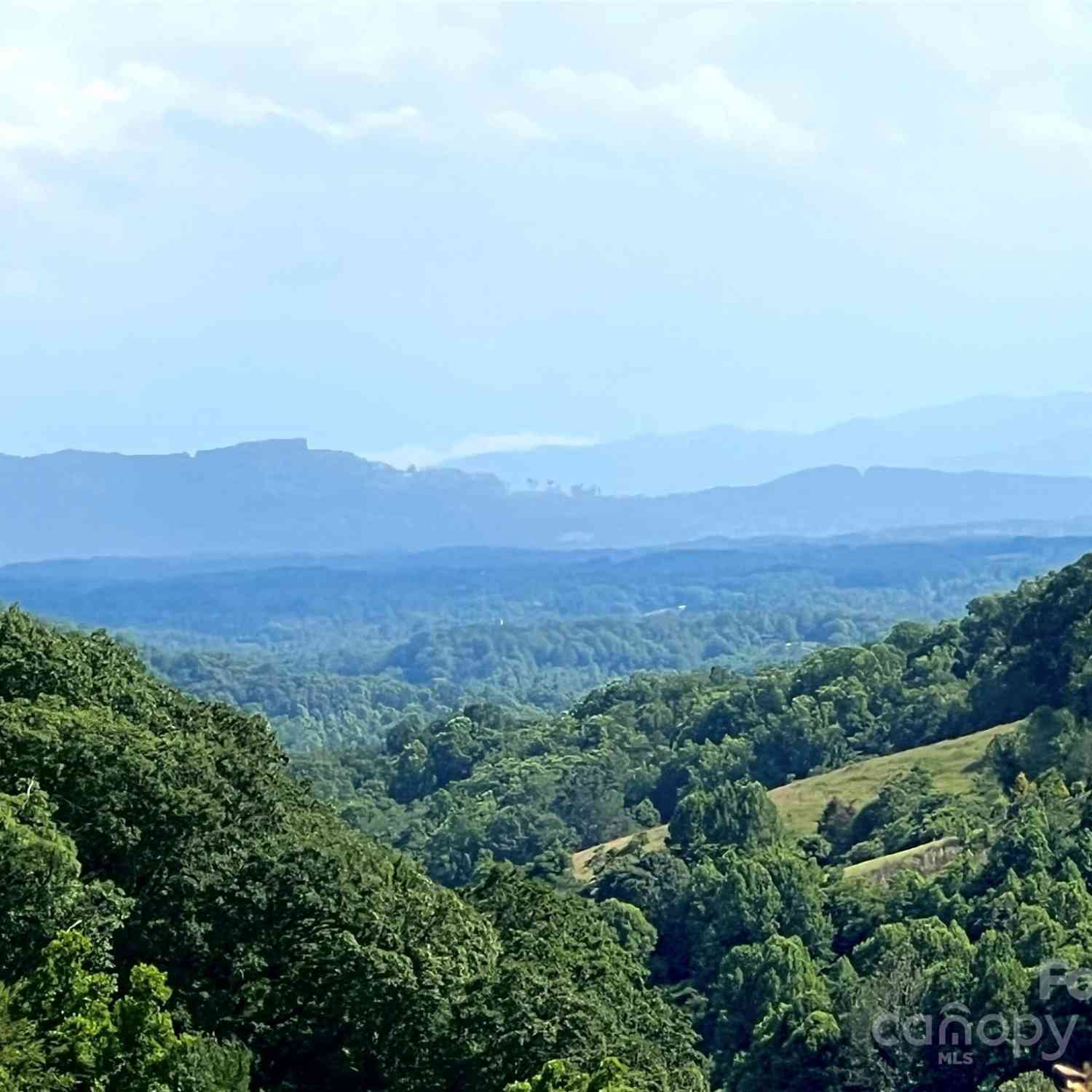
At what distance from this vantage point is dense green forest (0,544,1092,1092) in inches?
1018

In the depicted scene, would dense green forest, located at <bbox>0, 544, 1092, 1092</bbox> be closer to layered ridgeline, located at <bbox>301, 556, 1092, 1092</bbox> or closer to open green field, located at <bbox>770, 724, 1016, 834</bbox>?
layered ridgeline, located at <bbox>301, 556, 1092, 1092</bbox>

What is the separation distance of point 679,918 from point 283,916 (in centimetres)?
2782

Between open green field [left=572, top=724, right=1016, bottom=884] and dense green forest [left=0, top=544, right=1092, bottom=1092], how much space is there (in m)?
1.20

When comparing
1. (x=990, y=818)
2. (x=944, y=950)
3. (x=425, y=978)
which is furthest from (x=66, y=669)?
(x=990, y=818)

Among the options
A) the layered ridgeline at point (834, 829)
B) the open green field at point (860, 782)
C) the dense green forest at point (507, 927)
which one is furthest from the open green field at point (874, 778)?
the dense green forest at point (507, 927)

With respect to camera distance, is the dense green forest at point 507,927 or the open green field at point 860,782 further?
the open green field at point 860,782

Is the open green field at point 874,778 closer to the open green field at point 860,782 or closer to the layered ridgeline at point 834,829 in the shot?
the open green field at point 860,782

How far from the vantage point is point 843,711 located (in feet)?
276

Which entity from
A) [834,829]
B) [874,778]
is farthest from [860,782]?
[834,829]

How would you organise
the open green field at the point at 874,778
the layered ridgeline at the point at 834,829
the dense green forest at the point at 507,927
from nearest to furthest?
1. the dense green forest at the point at 507,927
2. the layered ridgeline at the point at 834,829
3. the open green field at the point at 874,778

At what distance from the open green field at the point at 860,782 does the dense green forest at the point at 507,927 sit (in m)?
1.20

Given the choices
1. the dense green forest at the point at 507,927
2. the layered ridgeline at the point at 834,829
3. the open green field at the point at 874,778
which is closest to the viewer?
the dense green forest at the point at 507,927

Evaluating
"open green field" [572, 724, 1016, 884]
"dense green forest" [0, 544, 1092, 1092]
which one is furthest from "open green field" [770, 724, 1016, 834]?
"dense green forest" [0, 544, 1092, 1092]

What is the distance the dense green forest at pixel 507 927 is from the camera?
25.9 meters
